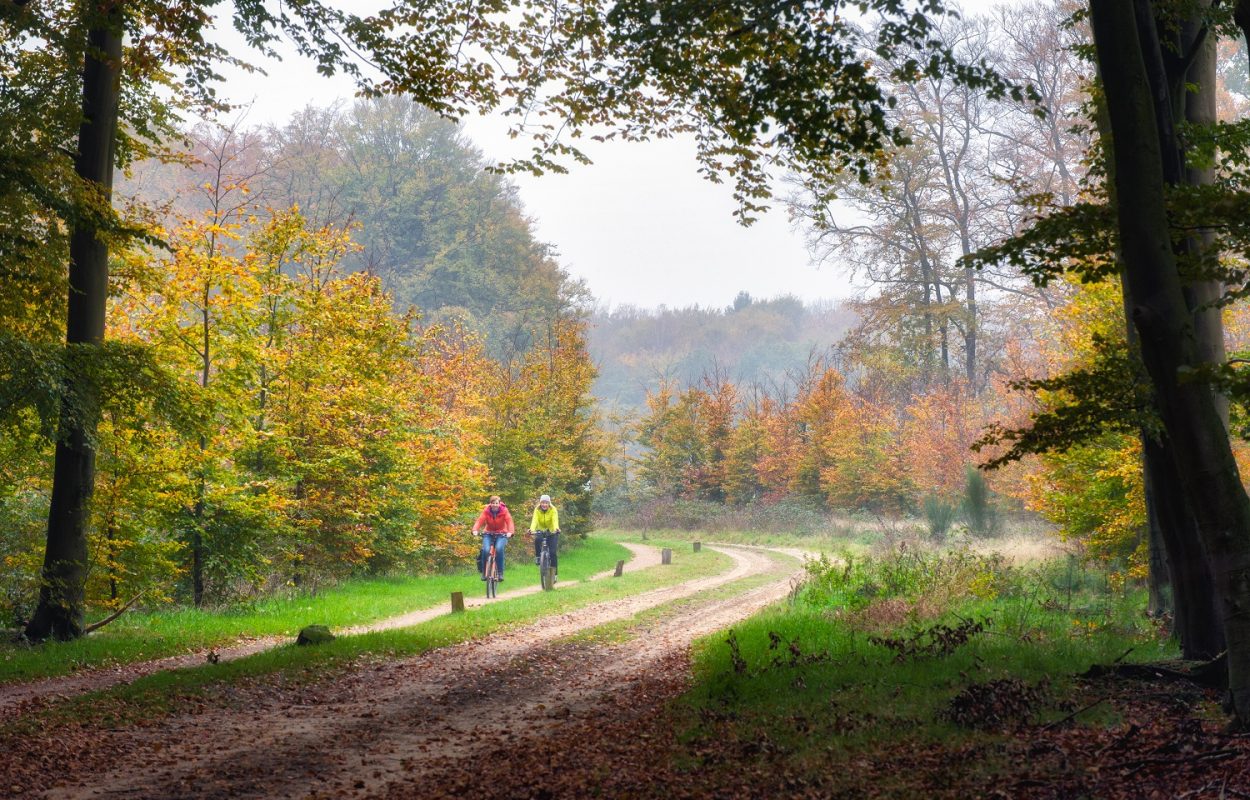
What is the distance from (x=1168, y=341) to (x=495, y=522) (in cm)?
1468

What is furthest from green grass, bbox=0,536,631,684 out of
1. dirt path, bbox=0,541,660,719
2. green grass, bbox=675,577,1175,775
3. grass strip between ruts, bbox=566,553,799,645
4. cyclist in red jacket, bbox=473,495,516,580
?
green grass, bbox=675,577,1175,775

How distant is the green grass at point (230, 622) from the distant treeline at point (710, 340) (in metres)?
67.2

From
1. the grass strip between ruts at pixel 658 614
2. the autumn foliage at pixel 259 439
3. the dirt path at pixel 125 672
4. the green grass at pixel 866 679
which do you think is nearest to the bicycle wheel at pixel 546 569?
the autumn foliage at pixel 259 439

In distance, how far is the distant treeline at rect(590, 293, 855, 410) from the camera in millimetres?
90562

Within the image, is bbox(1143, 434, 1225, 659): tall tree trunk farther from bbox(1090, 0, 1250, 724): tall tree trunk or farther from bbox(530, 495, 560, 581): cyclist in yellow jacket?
bbox(530, 495, 560, 581): cyclist in yellow jacket

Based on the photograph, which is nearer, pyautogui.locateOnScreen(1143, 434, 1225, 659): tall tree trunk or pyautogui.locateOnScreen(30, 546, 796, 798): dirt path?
pyautogui.locateOnScreen(30, 546, 796, 798): dirt path

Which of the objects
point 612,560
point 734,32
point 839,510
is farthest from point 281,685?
point 839,510

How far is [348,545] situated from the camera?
1861cm

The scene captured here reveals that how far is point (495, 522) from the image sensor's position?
1872 cm

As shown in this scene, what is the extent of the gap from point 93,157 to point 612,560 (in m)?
19.9

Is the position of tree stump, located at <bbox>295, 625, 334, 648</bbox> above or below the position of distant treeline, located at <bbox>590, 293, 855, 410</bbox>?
below

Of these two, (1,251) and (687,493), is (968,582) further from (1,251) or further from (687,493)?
(687,493)

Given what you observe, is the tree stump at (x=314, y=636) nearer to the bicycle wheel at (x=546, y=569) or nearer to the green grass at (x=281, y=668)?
the green grass at (x=281, y=668)

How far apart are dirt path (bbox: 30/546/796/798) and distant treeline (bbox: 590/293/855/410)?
246ft
